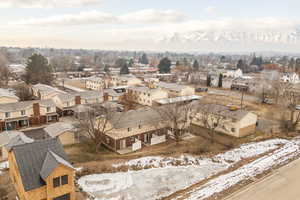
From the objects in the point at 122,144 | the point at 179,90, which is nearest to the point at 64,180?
the point at 122,144

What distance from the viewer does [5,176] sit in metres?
21.2

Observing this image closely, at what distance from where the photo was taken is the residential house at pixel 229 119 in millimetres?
34719

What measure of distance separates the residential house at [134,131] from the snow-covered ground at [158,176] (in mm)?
5048

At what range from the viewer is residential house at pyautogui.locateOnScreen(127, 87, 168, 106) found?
53.4m

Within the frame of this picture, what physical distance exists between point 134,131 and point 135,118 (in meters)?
1.96

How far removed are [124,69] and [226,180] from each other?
305 ft

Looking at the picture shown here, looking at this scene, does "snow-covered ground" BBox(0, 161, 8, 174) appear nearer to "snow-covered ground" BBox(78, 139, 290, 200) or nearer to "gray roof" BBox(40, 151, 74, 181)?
"snow-covered ground" BBox(78, 139, 290, 200)

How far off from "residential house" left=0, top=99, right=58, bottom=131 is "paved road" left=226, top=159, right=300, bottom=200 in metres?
33.5

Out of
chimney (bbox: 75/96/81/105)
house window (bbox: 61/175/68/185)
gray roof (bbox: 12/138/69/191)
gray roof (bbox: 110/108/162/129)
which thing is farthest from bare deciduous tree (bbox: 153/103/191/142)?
chimney (bbox: 75/96/81/105)

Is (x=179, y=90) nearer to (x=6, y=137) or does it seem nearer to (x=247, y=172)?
(x=247, y=172)

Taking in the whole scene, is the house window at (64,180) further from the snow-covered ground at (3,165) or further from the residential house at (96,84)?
the residential house at (96,84)

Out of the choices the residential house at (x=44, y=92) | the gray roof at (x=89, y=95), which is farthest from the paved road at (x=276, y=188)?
the residential house at (x=44, y=92)

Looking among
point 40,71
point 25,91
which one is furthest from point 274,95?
point 40,71

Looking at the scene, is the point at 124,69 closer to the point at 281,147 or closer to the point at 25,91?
the point at 25,91
